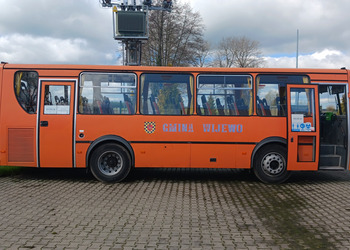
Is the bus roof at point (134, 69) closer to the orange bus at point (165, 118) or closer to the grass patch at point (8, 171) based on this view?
the orange bus at point (165, 118)

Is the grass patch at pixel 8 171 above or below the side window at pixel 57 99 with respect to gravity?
below

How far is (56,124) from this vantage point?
763 cm

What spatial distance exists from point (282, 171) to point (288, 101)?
1735 millimetres

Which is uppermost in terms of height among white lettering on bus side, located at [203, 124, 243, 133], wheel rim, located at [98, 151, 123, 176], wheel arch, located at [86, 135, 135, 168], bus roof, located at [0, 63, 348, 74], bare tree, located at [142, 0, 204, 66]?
bare tree, located at [142, 0, 204, 66]

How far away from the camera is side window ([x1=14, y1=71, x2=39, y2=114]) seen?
25.1ft

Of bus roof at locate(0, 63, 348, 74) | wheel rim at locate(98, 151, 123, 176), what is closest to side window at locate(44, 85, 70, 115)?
bus roof at locate(0, 63, 348, 74)

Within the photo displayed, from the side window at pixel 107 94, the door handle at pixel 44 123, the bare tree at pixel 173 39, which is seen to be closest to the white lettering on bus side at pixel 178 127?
the side window at pixel 107 94

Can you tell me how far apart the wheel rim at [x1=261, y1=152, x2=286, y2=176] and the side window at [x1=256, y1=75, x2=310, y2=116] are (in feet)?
3.40

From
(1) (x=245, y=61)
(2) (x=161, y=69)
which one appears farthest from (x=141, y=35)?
(1) (x=245, y=61)

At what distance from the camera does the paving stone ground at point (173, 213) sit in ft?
14.1

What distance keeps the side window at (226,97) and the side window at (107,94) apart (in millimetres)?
1735

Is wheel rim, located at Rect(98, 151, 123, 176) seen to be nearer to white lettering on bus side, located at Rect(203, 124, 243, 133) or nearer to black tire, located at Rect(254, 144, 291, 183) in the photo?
white lettering on bus side, located at Rect(203, 124, 243, 133)

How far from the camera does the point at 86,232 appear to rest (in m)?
4.58

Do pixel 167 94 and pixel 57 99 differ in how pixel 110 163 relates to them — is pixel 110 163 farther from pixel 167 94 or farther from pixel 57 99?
pixel 167 94
